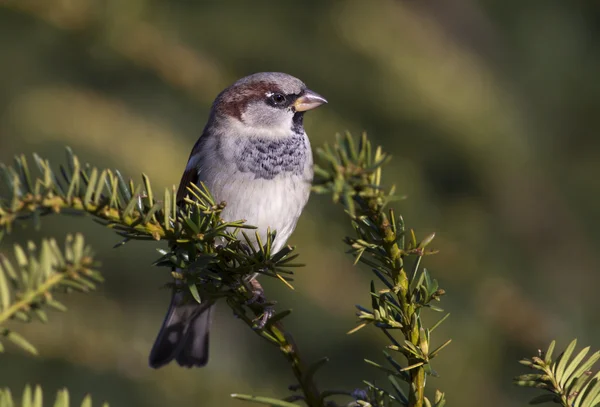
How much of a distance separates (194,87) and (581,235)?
62.8 inches

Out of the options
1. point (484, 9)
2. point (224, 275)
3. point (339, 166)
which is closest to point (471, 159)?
point (484, 9)

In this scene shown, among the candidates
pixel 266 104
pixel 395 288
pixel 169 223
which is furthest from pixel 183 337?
pixel 395 288

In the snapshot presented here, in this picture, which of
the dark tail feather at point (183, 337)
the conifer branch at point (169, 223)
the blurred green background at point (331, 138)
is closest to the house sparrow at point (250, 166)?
the dark tail feather at point (183, 337)

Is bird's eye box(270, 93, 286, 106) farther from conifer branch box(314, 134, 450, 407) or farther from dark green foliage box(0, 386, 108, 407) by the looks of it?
dark green foliage box(0, 386, 108, 407)

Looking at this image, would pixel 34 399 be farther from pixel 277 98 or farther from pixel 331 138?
pixel 331 138

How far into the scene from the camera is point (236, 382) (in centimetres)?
228

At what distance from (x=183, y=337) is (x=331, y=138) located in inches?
35.0

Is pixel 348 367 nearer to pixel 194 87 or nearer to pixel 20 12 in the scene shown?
pixel 194 87

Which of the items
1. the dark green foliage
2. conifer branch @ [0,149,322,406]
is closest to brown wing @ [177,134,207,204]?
conifer branch @ [0,149,322,406]

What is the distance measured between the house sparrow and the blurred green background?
12 centimetres

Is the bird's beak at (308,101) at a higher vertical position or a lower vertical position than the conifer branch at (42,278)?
higher

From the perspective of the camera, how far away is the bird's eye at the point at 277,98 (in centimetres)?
255

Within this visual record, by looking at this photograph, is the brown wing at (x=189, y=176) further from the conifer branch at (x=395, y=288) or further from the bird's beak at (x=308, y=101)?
the conifer branch at (x=395, y=288)

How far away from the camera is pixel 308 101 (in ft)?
8.16
